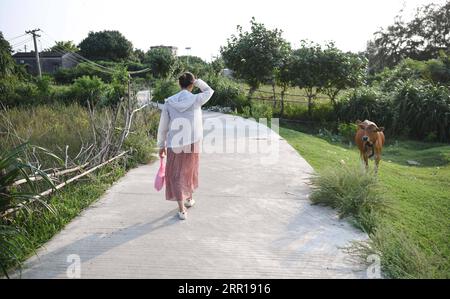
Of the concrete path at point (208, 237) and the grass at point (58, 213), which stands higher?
the grass at point (58, 213)

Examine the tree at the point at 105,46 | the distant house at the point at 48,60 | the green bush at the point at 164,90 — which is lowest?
the green bush at the point at 164,90

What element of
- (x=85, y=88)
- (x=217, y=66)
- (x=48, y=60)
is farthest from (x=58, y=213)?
(x=48, y=60)

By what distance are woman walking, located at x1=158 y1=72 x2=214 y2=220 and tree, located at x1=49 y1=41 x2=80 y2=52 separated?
1992 inches

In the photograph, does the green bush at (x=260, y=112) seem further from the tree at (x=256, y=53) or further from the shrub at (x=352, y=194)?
the shrub at (x=352, y=194)

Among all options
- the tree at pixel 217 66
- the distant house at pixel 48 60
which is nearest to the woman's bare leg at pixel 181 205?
the tree at pixel 217 66

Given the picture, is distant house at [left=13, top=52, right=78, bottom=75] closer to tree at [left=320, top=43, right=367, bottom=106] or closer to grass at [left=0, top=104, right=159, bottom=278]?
grass at [left=0, top=104, right=159, bottom=278]

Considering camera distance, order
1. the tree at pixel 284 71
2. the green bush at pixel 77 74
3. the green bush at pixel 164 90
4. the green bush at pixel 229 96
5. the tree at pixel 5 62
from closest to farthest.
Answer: the tree at pixel 284 71
the tree at pixel 5 62
the green bush at pixel 229 96
the green bush at pixel 164 90
the green bush at pixel 77 74

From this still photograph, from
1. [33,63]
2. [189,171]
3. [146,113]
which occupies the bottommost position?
[189,171]

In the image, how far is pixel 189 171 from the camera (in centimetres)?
417

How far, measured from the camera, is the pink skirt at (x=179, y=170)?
4066 mm

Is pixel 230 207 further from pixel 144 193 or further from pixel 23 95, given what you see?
pixel 23 95

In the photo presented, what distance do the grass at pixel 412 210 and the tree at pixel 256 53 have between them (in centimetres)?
538
